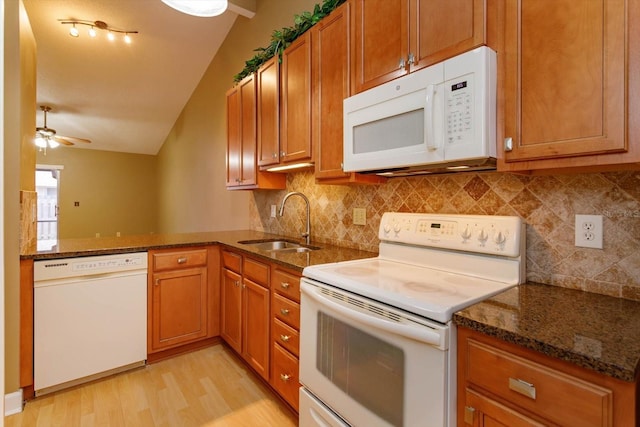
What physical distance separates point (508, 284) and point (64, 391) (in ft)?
8.62

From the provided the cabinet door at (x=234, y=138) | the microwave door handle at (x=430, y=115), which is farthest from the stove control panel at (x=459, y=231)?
the cabinet door at (x=234, y=138)

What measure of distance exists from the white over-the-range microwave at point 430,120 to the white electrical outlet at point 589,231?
0.37m

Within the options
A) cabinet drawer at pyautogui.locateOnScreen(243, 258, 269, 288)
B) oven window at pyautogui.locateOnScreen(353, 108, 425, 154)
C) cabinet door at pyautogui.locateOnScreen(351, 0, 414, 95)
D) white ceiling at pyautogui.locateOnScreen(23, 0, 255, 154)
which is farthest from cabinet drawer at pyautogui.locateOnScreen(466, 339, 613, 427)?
white ceiling at pyautogui.locateOnScreen(23, 0, 255, 154)

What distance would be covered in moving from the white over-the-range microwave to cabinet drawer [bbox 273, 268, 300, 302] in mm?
672

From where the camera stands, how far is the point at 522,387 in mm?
829

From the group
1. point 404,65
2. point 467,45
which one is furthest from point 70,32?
point 467,45

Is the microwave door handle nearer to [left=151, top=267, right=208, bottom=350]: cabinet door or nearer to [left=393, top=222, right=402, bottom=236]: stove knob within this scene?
Answer: [left=393, top=222, right=402, bottom=236]: stove knob

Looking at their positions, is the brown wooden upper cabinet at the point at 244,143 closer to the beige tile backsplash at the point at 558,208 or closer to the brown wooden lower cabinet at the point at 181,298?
the brown wooden lower cabinet at the point at 181,298

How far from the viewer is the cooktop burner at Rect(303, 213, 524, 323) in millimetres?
1102

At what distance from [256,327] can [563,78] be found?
1.97 metres

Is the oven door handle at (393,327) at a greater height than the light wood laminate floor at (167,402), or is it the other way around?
the oven door handle at (393,327)

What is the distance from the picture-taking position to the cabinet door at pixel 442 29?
1.18 metres

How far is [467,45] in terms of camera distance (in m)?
1.19

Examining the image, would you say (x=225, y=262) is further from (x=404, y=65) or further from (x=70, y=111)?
(x=70, y=111)
